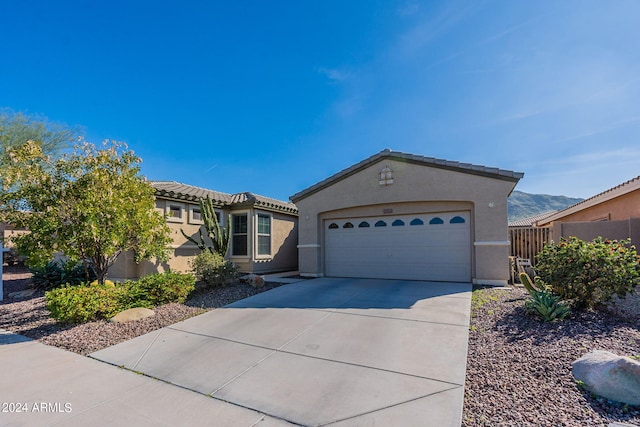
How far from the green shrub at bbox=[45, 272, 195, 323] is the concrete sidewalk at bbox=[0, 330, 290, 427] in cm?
165

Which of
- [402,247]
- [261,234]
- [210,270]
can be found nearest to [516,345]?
[402,247]

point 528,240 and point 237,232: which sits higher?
point 237,232

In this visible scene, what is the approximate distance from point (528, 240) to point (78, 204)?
14614mm

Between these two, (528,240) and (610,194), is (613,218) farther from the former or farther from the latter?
(528,240)

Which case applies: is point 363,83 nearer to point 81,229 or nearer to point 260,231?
point 260,231

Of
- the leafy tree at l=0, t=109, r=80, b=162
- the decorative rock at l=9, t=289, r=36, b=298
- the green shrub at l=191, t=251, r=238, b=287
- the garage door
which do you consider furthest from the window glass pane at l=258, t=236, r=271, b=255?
the leafy tree at l=0, t=109, r=80, b=162

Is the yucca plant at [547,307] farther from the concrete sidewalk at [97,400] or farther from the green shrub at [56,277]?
the green shrub at [56,277]

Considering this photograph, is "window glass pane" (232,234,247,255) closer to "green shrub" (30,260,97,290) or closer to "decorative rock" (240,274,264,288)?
"decorative rock" (240,274,264,288)

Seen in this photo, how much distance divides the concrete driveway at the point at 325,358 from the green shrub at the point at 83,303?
68.7 inches

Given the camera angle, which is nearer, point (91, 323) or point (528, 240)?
point (91, 323)

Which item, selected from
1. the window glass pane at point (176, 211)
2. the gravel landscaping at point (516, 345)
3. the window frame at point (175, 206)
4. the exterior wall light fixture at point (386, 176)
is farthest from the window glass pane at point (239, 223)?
the exterior wall light fixture at point (386, 176)

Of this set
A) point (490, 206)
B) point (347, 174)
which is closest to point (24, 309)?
point (347, 174)

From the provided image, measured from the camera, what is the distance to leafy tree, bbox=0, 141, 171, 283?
6.74 metres

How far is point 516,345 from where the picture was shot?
475cm
